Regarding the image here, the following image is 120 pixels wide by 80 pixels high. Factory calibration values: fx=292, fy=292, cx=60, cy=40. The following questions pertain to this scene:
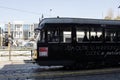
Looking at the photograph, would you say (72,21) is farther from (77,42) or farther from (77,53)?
(77,53)

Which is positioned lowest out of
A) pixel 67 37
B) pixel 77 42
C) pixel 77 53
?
pixel 77 53

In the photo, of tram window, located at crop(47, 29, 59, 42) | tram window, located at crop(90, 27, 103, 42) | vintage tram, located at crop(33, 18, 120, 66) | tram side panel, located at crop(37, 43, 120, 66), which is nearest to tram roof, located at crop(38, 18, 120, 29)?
vintage tram, located at crop(33, 18, 120, 66)

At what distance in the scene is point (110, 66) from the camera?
20.2 m

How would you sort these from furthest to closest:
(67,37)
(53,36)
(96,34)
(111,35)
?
(111,35) → (96,34) → (67,37) → (53,36)

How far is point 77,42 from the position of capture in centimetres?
1794

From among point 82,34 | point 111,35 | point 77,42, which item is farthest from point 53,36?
point 111,35

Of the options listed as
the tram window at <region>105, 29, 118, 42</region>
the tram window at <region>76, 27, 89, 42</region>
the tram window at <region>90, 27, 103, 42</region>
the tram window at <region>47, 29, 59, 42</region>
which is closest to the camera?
the tram window at <region>47, 29, 59, 42</region>

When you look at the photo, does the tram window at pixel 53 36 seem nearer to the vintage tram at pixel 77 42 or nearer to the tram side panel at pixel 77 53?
the vintage tram at pixel 77 42

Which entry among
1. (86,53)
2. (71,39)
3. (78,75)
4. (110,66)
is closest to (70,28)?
(71,39)

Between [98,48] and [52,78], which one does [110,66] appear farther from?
[52,78]

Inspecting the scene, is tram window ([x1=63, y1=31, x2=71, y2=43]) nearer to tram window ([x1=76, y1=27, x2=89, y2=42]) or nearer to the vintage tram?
the vintage tram

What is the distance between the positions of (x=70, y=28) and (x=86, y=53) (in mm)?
1931

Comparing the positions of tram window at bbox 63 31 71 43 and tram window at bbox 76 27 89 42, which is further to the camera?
tram window at bbox 76 27 89 42

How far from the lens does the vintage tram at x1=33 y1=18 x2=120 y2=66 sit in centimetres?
1733
